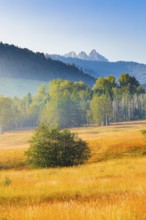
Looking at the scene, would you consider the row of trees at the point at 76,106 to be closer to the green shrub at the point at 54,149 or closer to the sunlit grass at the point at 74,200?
the green shrub at the point at 54,149

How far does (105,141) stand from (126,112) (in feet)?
325

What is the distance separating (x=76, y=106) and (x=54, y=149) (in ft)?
334

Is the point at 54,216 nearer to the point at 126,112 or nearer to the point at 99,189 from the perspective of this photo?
the point at 99,189

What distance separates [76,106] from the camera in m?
139

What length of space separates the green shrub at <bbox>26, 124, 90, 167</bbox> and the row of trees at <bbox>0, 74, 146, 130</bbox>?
8630 cm

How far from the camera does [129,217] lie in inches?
282

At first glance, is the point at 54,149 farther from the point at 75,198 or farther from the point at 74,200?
the point at 74,200

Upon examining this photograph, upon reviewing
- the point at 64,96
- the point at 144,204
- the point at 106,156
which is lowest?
the point at 106,156

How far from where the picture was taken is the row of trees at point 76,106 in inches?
5128

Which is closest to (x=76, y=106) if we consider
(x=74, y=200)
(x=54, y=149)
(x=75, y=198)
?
(x=54, y=149)

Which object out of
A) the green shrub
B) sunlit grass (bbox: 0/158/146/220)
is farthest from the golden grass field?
the green shrub

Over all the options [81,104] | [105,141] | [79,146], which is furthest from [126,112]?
[79,146]

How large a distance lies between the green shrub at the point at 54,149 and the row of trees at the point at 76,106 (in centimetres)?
8630

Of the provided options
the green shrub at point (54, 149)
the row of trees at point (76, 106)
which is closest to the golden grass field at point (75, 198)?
the green shrub at point (54, 149)
